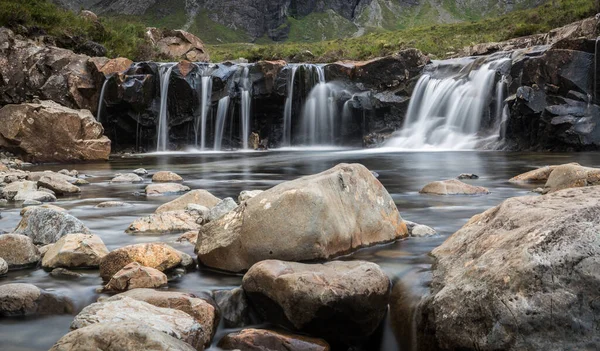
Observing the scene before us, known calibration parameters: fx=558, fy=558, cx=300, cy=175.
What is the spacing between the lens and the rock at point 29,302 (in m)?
4.36

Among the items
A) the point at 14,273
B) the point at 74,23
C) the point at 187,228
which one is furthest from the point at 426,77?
the point at 14,273

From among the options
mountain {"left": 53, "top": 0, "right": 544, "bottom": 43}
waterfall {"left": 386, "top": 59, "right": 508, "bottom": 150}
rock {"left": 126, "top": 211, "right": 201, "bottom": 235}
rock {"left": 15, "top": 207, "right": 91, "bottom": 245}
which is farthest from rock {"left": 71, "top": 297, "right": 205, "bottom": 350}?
mountain {"left": 53, "top": 0, "right": 544, "bottom": 43}

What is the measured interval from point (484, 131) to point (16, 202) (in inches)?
845

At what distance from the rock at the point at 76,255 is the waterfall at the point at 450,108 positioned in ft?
73.9

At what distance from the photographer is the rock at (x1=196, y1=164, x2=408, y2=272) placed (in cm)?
511

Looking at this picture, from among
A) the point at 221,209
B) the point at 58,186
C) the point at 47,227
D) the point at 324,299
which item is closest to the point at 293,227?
the point at 324,299

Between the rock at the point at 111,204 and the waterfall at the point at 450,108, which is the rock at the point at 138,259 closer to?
the rock at the point at 111,204

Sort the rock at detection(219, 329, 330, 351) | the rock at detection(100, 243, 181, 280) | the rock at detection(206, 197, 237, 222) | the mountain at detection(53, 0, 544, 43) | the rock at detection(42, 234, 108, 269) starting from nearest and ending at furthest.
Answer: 1. the rock at detection(219, 329, 330, 351)
2. the rock at detection(100, 243, 181, 280)
3. the rock at detection(42, 234, 108, 269)
4. the rock at detection(206, 197, 237, 222)
5. the mountain at detection(53, 0, 544, 43)

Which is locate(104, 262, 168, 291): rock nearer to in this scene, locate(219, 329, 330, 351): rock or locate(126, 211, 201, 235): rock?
locate(219, 329, 330, 351): rock

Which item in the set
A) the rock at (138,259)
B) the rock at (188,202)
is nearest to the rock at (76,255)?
the rock at (138,259)

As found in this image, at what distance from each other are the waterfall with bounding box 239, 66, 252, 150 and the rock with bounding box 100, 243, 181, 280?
26.4 m

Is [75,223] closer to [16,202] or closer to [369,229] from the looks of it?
[369,229]

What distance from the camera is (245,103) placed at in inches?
1233

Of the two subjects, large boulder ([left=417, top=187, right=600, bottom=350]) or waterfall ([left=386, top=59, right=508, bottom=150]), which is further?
waterfall ([left=386, top=59, right=508, bottom=150])
